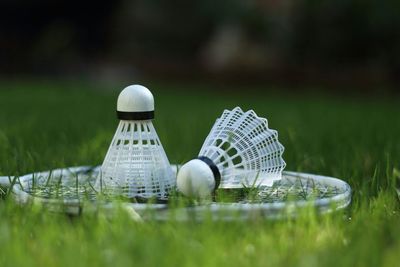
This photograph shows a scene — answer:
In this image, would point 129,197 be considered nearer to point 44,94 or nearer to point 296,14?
point 44,94

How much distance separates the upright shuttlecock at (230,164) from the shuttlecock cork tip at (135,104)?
0.16m


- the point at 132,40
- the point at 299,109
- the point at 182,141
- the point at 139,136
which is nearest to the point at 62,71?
the point at 132,40

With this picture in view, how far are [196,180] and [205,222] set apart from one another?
241 millimetres

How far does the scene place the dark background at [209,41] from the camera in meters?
7.21

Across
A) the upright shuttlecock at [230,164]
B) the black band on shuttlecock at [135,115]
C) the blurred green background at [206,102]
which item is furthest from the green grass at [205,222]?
the black band on shuttlecock at [135,115]

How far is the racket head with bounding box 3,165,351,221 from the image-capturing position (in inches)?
53.8

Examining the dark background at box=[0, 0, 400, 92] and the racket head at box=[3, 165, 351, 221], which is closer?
the racket head at box=[3, 165, 351, 221]

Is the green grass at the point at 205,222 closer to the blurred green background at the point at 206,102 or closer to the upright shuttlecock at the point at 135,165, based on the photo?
the blurred green background at the point at 206,102

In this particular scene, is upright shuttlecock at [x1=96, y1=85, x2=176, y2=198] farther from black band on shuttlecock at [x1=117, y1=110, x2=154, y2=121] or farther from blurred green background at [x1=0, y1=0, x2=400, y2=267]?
blurred green background at [x1=0, y1=0, x2=400, y2=267]

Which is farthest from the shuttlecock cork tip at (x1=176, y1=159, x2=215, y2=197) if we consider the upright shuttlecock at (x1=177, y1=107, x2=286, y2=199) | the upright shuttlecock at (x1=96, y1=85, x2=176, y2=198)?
the upright shuttlecock at (x1=96, y1=85, x2=176, y2=198)

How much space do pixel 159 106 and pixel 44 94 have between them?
104 cm

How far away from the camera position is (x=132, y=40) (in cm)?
951

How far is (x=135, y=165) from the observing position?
5.63ft

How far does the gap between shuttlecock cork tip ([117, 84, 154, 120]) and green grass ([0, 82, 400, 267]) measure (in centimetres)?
34
